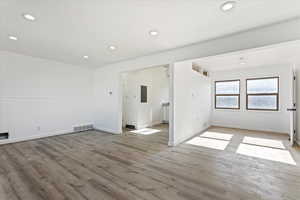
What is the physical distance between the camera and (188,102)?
4316mm

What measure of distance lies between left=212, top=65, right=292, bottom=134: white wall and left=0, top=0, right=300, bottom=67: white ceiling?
3.96m

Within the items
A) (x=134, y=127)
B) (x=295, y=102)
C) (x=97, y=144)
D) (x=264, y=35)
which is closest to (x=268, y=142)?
(x=295, y=102)

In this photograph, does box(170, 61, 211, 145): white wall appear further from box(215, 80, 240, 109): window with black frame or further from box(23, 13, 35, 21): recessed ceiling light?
box(23, 13, 35, 21): recessed ceiling light

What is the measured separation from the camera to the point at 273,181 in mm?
2061

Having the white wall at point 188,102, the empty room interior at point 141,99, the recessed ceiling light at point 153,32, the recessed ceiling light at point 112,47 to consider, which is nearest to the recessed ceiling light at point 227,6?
the empty room interior at point 141,99

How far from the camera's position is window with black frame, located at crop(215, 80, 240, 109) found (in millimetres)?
5945

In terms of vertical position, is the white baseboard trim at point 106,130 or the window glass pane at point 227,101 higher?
the window glass pane at point 227,101

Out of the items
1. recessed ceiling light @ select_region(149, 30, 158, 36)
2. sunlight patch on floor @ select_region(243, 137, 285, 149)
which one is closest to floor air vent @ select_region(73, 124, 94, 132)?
recessed ceiling light @ select_region(149, 30, 158, 36)

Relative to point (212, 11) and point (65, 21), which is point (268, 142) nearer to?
point (212, 11)

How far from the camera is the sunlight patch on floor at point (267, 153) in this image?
2820mm

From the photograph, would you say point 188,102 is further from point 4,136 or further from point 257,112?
point 4,136

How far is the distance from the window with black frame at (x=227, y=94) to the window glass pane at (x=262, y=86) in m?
0.43

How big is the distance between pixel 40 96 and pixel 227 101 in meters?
7.24

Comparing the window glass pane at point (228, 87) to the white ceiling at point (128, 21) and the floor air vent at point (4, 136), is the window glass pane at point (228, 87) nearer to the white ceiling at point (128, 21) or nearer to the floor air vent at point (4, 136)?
the white ceiling at point (128, 21)
